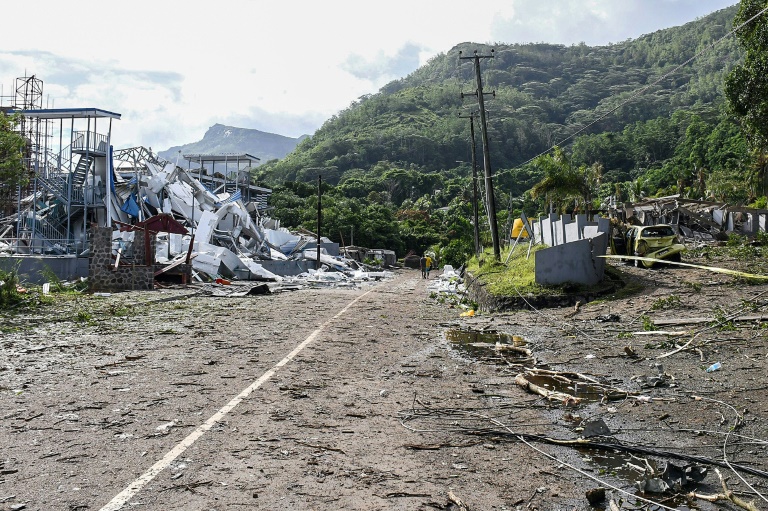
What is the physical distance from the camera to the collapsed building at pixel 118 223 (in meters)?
29.2

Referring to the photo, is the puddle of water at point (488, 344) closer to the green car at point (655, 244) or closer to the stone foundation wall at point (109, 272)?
the green car at point (655, 244)

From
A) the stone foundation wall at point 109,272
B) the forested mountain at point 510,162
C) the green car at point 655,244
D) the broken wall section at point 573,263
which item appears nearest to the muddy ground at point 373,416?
the broken wall section at point 573,263

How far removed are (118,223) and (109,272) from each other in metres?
7.01

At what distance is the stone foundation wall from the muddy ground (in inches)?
509

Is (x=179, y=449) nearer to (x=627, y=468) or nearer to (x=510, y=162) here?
(x=627, y=468)

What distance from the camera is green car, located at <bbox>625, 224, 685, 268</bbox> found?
21734mm

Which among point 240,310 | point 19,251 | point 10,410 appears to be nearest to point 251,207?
point 19,251

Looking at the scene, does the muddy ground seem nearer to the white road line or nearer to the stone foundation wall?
the white road line

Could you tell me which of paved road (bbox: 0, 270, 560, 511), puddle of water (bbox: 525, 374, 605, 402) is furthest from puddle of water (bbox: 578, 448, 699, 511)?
puddle of water (bbox: 525, 374, 605, 402)

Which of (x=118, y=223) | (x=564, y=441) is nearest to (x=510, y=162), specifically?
(x=118, y=223)

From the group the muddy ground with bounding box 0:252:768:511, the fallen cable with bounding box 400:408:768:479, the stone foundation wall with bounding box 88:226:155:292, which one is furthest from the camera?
the stone foundation wall with bounding box 88:226:155:292

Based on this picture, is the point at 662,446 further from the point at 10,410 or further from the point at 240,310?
the point at 240,310

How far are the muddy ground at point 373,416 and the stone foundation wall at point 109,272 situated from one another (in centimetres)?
1292

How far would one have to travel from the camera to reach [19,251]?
36125 millimetres
